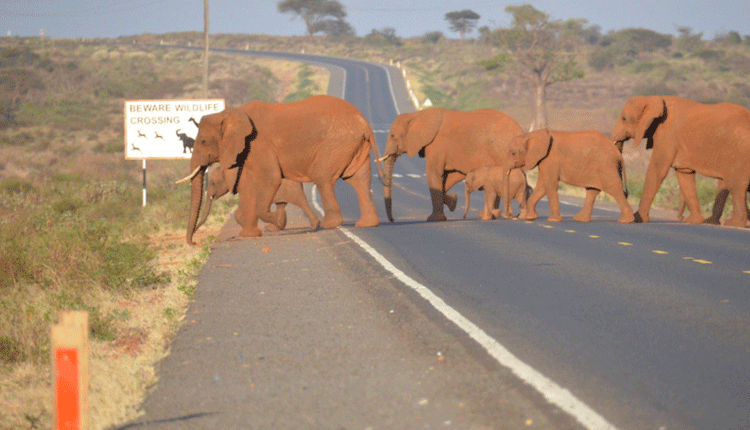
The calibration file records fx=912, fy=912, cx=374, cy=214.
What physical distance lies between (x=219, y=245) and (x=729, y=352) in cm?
920

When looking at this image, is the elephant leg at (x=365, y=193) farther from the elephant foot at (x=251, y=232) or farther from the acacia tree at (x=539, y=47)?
the acacia tree at (x=539, y=47)

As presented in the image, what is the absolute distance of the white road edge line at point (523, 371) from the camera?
5.05m

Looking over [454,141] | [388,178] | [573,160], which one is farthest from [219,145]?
[573,160]

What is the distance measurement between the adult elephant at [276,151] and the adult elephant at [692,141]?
5209 millimetres

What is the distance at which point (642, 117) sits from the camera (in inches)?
660

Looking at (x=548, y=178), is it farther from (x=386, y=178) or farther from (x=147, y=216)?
(x=147, y=216)

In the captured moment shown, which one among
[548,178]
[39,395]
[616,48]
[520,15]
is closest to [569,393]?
[39,395]

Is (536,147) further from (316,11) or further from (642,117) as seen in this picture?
(316,11)

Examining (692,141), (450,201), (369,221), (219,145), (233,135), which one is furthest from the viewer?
(450,201)

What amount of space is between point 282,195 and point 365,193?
1548mm

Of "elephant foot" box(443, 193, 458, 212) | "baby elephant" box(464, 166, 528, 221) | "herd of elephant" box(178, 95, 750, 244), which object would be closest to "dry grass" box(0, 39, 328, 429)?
"herd of elephant" box(178, 95, 750, 244)

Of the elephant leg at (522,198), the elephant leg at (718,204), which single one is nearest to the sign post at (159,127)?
the elephant leg at (522,198)

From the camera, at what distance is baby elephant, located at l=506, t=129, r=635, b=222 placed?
16.5 m

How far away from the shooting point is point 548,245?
12750mm
